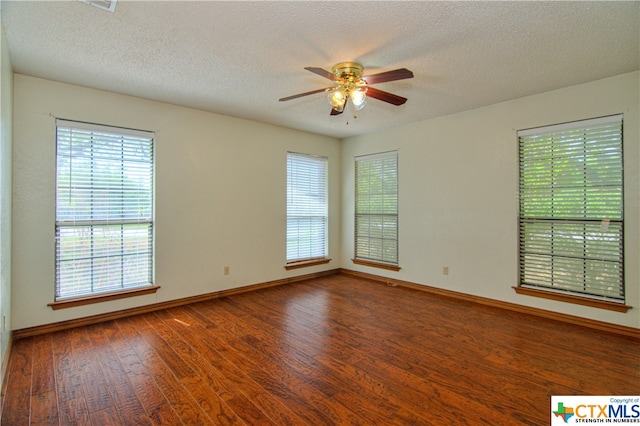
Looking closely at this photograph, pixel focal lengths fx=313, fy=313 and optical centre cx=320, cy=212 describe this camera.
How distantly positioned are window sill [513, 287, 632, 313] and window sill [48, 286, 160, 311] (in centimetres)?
441

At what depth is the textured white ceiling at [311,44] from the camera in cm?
205

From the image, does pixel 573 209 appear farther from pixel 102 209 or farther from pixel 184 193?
pixel 102 209

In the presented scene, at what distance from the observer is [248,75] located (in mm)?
3043

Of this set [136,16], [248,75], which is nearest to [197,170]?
[248,75]

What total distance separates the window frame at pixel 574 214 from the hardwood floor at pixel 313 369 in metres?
0.43

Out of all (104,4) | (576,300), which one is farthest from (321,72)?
(576,300)

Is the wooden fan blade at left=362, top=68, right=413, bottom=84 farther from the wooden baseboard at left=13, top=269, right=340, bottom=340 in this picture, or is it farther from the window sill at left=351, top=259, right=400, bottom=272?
the wooden baseboard at left=13, top=269, right=340, bottom=340

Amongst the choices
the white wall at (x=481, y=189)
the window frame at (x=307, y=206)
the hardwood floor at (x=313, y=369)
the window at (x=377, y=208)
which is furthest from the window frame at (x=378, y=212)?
the hardwood floor at (x=313, y=369)

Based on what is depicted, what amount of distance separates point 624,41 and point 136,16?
3630 millimetres

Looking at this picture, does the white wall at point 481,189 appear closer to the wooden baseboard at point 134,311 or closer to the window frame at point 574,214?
the window frame at point 574,214

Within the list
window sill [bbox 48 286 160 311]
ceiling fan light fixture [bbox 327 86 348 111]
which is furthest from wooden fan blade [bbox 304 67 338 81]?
window sill [bbox 48 286 160 311]

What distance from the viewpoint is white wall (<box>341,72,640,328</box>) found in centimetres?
307

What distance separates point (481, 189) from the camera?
4102 millimetres

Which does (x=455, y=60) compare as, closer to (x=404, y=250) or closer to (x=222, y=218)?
(x=404, y=250)
